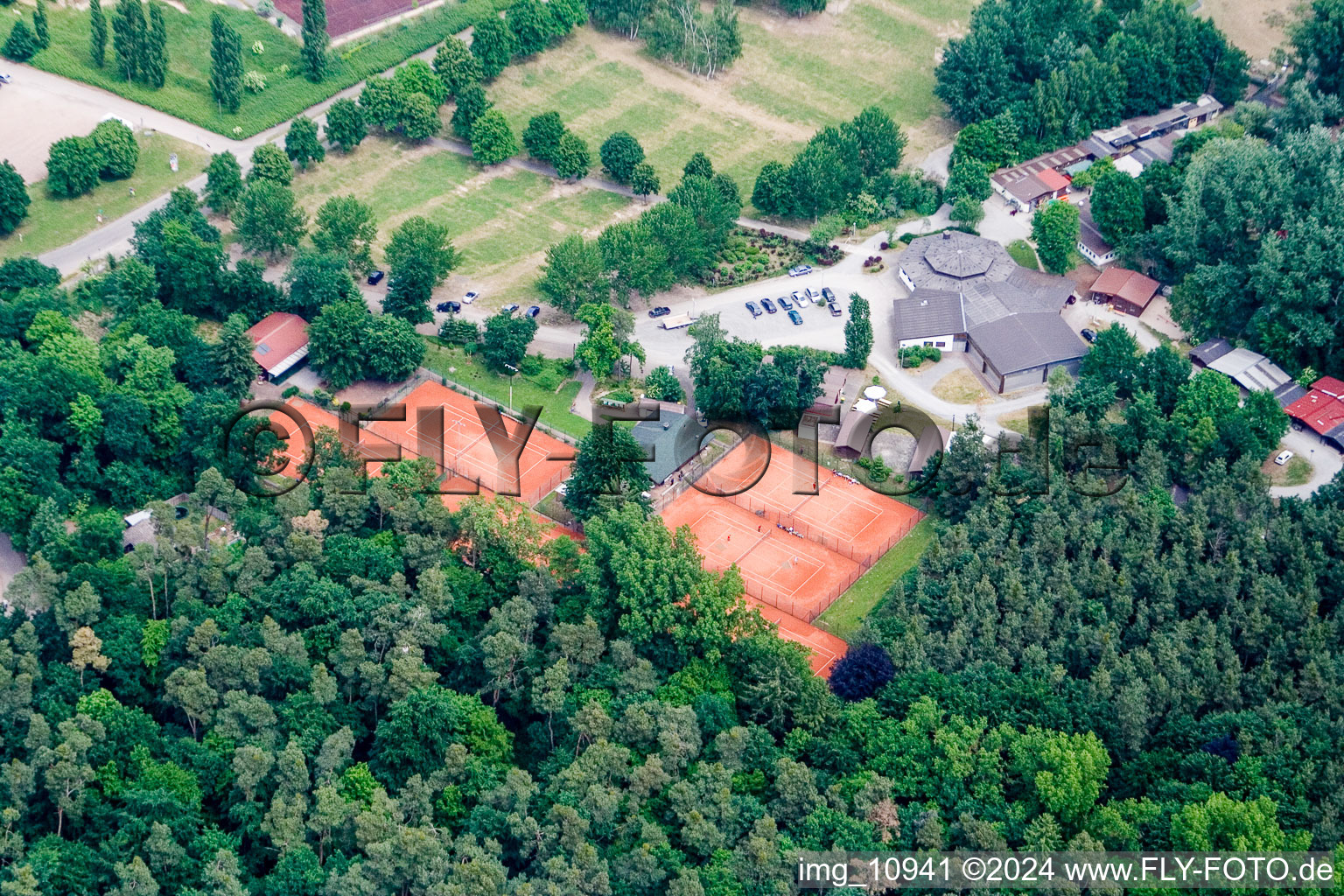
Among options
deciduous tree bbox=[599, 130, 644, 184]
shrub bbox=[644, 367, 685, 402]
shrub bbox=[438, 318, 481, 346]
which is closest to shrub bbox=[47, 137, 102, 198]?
shrub bbox=[438, 318, 481, 346]

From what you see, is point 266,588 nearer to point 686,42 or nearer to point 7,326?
point 7,326

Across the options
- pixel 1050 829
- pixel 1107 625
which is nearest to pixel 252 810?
pixel 1050 829

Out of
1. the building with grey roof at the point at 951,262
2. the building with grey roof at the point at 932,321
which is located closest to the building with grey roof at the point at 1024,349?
the building with grey roof at the point at 932,321

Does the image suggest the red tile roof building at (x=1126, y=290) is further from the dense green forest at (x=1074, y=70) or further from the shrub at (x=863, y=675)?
the shrub at (x=863, y=675)

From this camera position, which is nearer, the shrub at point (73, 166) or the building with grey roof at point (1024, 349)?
the building with grey roof at point (1024, 349)

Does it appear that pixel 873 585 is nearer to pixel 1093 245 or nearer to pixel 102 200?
pixel 1093 245
